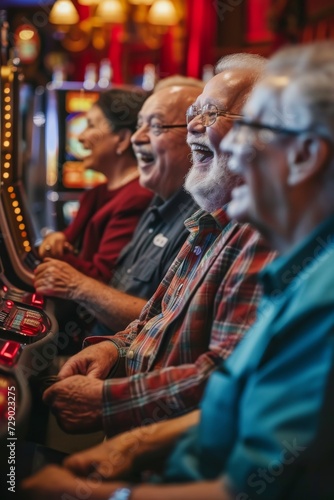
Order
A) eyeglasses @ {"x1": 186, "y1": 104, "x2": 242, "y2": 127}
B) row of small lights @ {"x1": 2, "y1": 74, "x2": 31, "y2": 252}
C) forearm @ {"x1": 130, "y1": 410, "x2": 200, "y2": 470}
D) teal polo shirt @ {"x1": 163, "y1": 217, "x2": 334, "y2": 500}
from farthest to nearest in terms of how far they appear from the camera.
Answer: row of small lights @ {"x1": 2, "y1": 74, "x2": 31, "y2": 252}, eyeglasses @ {"x1": 186, "y1": 104, "x2": 242, "y2": 127}, forearm @ {"x1": 130, "y1": 410, "x2": 200, "y2": 470}, teal polo shirt @ {"x1": 163, "y1": 217, "x2": 334, "y2": 500}

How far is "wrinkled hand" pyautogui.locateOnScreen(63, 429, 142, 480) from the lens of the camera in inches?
59.8

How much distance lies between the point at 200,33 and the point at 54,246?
6.90 metres

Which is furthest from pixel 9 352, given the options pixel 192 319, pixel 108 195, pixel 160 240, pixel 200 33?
pixel 200 33

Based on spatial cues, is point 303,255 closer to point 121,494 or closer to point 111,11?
point 121,494

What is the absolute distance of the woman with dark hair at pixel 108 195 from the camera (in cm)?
383

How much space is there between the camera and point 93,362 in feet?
7.48

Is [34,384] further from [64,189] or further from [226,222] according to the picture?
[64,189]

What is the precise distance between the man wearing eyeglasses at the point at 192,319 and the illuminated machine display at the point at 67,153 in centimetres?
333

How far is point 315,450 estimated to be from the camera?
4.38ft

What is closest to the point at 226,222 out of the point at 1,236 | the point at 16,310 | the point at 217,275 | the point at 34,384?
the point at 217,275

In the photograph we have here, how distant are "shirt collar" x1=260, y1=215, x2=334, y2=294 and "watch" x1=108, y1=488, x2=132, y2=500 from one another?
1.40ft

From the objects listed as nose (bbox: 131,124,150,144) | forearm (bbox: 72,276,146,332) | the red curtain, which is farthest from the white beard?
the red curtain

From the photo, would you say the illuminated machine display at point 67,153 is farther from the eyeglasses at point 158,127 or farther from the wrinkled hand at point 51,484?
the wrinkled hand at point 51,484

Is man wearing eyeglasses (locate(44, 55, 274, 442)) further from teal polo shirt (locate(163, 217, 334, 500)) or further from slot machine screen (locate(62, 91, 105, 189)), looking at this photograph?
slot machine screen (locate(62, 91, 105, 189))
